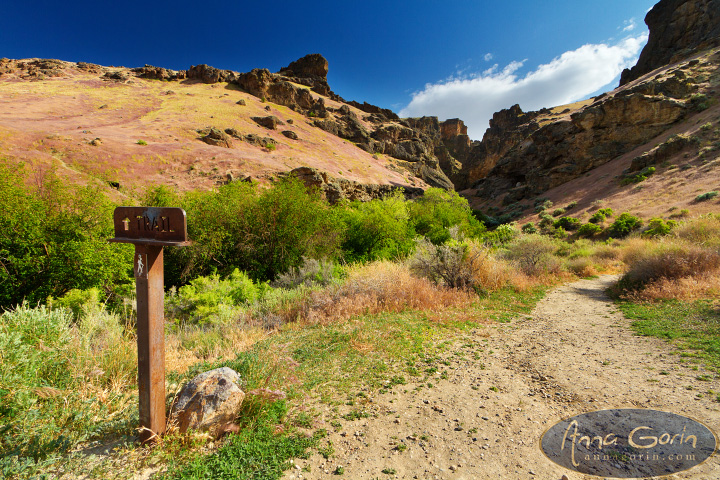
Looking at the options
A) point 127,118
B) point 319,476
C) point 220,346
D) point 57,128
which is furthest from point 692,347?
point 127,118

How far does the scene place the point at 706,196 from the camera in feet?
70.4

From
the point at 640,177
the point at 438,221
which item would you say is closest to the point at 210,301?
the point at 438,221

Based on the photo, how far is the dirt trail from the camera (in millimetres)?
2629

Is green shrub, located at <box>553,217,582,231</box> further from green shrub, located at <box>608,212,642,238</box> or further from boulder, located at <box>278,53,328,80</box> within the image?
boulder, located at <box>278,53,328,80</box>

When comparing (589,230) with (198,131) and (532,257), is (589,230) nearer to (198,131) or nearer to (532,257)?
(532,257)

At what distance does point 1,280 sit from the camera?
831 cm

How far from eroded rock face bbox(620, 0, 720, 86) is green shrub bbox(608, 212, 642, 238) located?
36212 millimetres

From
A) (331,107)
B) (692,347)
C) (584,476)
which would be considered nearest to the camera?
(584,476)

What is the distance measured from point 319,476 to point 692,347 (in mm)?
6161

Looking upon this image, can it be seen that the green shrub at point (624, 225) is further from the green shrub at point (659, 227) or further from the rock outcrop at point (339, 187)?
the rock outcrop at point (339, 187)

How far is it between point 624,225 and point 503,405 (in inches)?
1095

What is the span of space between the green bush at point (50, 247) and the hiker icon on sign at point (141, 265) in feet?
29.4

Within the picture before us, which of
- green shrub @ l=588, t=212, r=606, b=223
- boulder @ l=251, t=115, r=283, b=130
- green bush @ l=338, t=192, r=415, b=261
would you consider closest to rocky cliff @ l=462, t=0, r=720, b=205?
green shrub @ l=588, t=212, r=606, b=223

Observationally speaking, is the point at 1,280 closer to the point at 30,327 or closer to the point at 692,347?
the point at 30,327
